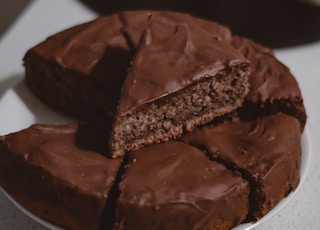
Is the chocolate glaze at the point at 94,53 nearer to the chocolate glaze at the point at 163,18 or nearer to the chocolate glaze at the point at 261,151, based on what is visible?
the chocolate glaze at the point at 163,18

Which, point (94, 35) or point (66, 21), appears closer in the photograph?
point (94, 35)

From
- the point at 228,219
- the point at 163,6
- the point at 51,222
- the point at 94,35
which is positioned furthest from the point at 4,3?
the point at 228,219

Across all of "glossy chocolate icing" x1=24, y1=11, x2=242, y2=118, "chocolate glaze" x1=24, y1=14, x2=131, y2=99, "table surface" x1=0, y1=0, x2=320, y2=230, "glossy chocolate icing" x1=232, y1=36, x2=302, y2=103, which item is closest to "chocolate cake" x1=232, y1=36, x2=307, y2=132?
"glossy chocolate icing" x1=232, y1=36, x2=302, y2=103

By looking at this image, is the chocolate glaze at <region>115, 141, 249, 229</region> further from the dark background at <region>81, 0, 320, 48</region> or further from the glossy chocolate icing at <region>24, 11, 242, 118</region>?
the dark background at <region>81, 0, 320, 48</region>

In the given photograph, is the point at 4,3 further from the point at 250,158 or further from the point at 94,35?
the point at 250,158

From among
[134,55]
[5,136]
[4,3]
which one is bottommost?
[4,3]

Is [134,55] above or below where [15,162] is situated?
above

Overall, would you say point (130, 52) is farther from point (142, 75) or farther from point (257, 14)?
point (257, 14)
